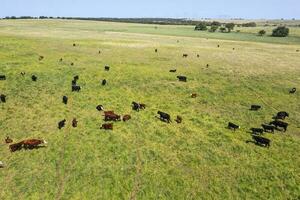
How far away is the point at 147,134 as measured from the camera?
3338cm

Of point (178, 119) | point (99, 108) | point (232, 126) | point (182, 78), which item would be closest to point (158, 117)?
point (178, 119)

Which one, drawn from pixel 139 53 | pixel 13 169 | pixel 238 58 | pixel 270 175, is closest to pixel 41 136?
pixel 13 169

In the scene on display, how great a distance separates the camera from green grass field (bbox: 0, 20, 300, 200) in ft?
86.0

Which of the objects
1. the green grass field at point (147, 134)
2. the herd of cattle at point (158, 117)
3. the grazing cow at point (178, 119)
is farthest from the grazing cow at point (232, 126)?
the grazing cow at point (178, 119)

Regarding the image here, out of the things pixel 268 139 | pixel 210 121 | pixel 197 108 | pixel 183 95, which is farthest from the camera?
pixel 183 95

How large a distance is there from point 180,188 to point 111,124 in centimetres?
1085

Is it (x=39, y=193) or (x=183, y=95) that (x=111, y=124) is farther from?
(x=183, y=95)

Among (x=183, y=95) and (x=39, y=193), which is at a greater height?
(x=183, y=95)

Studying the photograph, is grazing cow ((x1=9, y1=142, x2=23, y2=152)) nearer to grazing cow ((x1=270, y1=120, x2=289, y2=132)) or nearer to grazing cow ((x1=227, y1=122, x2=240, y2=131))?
grazing cow ((x1=227, y1=122, x2=240, y2=131))

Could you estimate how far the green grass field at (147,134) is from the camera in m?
26.2

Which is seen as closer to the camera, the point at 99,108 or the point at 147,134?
the point at 147,134

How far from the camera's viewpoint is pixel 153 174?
89.8ft

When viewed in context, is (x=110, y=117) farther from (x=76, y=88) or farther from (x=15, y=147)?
(x=76, y=88)

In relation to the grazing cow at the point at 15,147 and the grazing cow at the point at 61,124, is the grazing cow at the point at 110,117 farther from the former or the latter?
the grazing cow at the point at 15,147
